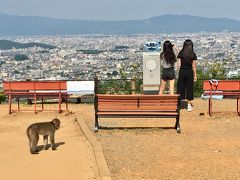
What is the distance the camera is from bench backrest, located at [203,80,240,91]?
16703mm

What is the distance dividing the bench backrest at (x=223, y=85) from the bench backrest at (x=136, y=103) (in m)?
3.50

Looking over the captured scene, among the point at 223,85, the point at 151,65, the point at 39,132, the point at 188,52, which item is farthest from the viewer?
the point at 151,65

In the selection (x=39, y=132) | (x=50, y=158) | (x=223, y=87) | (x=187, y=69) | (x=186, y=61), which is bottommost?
(x=50, y=158)

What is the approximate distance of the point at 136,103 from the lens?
13.6 meters

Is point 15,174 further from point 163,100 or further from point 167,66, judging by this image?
point 167,66

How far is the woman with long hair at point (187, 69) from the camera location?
659 inches

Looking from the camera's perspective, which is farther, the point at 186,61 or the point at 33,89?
the point at 33,89

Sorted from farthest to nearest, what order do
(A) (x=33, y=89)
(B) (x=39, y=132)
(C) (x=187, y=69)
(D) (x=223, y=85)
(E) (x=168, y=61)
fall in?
(A) (x=33, y=89)
(E) (x=168, y=61)
(C) (x=187, y=69)
(D) (x=223, y=85)
(B) (x=39, y=132)

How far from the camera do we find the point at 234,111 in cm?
1725

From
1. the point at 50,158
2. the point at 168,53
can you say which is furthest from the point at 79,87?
the point at 50,158

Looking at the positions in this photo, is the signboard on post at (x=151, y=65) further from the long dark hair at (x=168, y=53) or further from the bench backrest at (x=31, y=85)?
the bench backrest at (x=31, y=85)

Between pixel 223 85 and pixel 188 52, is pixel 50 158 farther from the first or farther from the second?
pixel 223 85

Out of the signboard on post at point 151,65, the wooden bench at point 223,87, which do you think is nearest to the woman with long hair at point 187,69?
the wooden bench at point 223,87

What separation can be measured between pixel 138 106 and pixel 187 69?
3.77 meters
